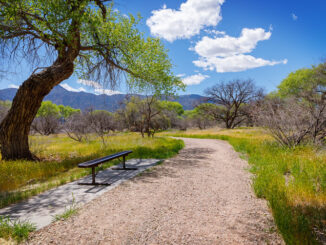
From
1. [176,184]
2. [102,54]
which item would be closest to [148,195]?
[176,184]

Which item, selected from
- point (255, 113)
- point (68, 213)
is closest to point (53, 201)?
point (68, 213)

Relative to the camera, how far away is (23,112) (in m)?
7.75

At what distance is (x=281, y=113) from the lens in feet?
29.3

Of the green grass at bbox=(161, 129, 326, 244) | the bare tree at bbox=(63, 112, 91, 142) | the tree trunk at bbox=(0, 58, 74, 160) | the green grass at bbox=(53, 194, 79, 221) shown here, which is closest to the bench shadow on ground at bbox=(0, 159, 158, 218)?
the green grass at bbox=(53, 194, 79, 221)

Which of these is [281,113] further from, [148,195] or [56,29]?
[56,29]

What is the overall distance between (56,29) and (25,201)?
5888mm

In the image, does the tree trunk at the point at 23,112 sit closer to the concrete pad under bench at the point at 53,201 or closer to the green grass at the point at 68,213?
the concrete pad under bench at the point at 53,201

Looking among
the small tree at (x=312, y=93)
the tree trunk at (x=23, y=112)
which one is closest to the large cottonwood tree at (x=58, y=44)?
the tree trunk at (x=23, y=112)

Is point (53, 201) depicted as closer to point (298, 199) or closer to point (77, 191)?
point (77, 191)

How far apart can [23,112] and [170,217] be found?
761cm

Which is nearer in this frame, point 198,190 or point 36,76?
point 198,190

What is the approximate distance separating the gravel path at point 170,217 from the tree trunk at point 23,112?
552cm

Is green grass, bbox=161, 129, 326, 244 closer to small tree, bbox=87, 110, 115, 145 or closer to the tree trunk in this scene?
the tree trunk

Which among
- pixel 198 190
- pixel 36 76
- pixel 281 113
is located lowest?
pixel 198 190
